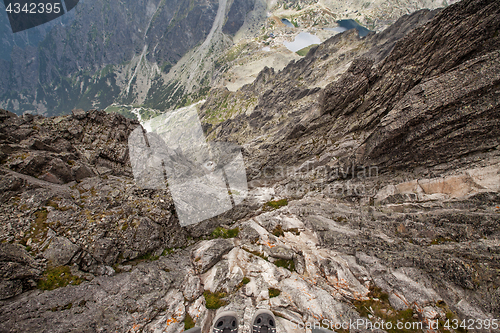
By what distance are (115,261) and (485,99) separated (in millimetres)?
30479

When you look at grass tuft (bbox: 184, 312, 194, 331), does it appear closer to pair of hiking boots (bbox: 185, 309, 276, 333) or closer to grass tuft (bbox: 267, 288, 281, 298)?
pair of hiking boots (bbox: 185, 309, 276, 333)

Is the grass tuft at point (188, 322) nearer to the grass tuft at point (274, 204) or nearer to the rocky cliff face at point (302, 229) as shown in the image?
the rocky cliff face at point (302, 229)

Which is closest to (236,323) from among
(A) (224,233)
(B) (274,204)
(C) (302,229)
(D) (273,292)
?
(D) (273,292)

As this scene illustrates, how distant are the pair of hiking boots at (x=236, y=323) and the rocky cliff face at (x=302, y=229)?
0.56 meters

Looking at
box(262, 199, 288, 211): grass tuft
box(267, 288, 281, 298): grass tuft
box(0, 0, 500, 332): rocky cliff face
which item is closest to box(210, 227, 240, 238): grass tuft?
box(0, 0, 500, 332): rocky cliff face

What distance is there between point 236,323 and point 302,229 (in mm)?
9673

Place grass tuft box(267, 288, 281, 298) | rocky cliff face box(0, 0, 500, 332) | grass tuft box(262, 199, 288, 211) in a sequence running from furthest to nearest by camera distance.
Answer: grass tuft box(262, 199, 288, 211) < grass tuft box(267, 288, 281, 298) < rocky cliff face box(0, 0, 500, 332)

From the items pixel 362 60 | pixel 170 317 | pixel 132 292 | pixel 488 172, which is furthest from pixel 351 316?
pixel 362 60

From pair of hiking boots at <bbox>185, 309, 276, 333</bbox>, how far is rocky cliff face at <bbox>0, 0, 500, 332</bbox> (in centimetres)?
56

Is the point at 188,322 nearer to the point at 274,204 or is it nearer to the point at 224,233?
the point at 224,233

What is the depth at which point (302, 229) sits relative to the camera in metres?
17.1

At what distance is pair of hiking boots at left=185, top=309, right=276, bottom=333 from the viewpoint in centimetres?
909

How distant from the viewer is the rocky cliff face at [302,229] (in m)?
9.63

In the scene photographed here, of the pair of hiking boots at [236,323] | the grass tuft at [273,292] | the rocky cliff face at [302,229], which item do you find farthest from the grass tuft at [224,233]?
the pair of hiking boots at [236,323]
